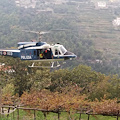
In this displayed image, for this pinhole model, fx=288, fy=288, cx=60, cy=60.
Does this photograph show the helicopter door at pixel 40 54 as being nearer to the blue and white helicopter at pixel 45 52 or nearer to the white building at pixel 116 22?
the blue and white helicopter at pixel 45 52

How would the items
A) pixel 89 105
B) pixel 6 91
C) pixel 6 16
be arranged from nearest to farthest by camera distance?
1. pixel 89 105
2. pixel 6 91
3. pixel 6 16

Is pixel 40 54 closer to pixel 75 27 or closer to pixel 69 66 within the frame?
pixel 69 66

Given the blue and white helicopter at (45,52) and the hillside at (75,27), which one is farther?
the hillside at (75,27)

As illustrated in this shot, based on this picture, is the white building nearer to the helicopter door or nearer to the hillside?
the hillside

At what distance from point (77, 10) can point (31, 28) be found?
66.3 ft

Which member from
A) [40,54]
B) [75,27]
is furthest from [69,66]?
[40,54]

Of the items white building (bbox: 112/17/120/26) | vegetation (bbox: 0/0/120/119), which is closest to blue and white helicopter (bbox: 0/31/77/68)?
vegetation (bbox: 0/0/120/119)

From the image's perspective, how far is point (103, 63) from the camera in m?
50.0

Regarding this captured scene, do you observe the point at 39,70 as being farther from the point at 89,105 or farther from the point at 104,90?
the point at 89,105

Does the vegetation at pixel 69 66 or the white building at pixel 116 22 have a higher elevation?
the white building at pixel 116 22

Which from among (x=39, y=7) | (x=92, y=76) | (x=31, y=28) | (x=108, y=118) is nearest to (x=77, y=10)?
(x=39, y=7)

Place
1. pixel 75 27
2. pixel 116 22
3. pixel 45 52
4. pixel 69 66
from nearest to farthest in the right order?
pixel 45 52
pixel 69 66
pixel 75 27
pixel 116 22

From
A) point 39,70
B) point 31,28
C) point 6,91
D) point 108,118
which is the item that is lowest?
point 108,118

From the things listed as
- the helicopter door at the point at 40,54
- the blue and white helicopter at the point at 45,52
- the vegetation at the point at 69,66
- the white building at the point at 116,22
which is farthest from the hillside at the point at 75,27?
the helicopter door at the point at 40,54
